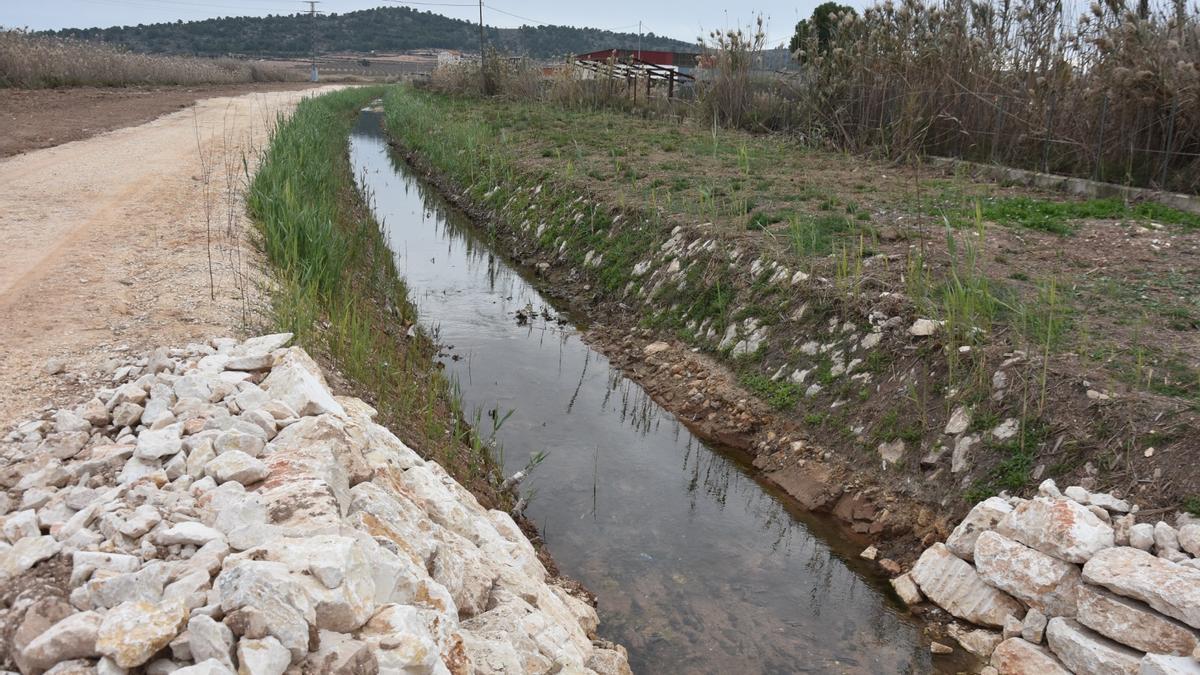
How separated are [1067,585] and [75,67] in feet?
103

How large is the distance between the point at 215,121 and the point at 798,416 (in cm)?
1663

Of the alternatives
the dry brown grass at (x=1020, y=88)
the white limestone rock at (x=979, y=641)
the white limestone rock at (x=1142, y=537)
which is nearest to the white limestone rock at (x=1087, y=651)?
the white limestone rock at (x=979, y=641)

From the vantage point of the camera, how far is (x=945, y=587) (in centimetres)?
411

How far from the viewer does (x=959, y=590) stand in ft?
13.3

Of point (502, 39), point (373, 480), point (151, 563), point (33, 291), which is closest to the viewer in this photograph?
point (151, 563)

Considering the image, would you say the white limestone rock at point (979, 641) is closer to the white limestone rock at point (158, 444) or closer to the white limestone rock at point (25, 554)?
the white limestone rock at point (158, 444)

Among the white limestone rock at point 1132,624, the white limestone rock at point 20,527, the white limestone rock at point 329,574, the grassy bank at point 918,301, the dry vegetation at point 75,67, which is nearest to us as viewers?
the white limestone rock at point 329,574

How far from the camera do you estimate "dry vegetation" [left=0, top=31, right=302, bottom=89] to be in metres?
23.2

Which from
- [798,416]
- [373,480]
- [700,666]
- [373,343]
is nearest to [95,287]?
[373,343]

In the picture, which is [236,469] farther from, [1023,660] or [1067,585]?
[1067,585]

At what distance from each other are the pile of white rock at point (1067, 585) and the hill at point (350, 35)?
313 feet

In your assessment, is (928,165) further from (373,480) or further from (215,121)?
(215,121)

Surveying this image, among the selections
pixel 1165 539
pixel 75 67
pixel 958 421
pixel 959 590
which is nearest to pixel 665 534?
pixel 959 590

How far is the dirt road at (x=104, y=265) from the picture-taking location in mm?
4133
